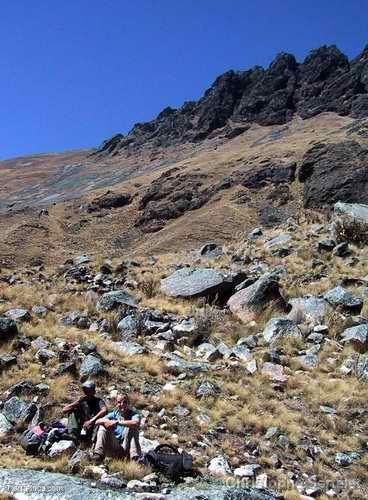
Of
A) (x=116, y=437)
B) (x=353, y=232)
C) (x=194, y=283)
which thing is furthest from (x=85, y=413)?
(x=353, y=232)

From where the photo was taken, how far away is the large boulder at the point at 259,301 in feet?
51.6

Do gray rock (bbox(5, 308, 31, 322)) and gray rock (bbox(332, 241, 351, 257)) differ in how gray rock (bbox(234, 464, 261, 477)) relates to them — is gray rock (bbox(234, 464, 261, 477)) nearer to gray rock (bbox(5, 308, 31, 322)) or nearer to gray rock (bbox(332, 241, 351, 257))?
gray rock (bbox(5, 308, 31, 322))

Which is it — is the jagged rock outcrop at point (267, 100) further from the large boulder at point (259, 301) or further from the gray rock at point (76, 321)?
the gray rock at point (76, 321)

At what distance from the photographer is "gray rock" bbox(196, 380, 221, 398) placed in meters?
10.4

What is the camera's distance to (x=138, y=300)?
1711cm

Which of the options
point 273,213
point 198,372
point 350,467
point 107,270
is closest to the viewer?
point 350,467

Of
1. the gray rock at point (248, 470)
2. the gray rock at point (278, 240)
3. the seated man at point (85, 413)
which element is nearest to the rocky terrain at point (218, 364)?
the gray rock at point (248, 470)

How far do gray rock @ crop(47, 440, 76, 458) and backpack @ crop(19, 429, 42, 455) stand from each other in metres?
0.20

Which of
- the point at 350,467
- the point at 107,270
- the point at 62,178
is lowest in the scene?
the point at 350,467

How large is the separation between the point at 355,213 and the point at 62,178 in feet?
300

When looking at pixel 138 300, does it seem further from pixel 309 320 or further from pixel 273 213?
pixel 273 213

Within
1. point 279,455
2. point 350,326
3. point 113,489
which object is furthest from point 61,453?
point 350,326

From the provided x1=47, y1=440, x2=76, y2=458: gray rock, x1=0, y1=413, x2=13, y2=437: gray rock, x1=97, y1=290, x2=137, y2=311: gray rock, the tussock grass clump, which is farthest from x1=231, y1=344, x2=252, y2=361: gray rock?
the tussock grass clump

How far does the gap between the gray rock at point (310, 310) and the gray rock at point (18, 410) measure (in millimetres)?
8320
